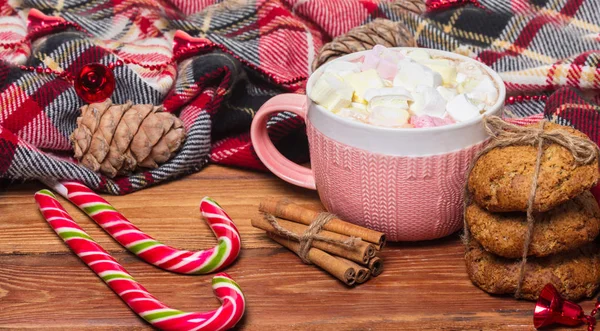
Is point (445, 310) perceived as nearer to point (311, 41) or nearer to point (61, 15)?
point (311, 41)

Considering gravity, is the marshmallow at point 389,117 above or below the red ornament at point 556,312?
above

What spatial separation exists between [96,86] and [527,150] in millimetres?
782

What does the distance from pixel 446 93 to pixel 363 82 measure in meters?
0.12

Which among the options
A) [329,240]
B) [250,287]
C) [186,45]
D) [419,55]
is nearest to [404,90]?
[419,55]

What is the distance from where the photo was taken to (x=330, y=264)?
116 centimetres

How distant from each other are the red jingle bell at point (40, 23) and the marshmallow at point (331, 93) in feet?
2.13

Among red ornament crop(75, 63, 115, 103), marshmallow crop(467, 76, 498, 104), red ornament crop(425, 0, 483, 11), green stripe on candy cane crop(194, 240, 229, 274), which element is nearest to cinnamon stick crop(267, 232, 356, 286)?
green stripe on candy cane crop(194, 240, 229, 274)

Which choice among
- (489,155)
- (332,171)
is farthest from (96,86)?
(489,155)

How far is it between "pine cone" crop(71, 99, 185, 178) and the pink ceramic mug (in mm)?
259

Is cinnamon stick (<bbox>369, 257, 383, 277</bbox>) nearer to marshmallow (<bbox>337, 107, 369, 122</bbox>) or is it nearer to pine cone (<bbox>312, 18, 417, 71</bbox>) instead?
marshmallow (<bbox>337, 107, 369, 122</bbox>)

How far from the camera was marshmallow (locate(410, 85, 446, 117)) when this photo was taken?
113cm

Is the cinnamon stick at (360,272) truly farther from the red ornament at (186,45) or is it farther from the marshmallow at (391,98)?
the red ornament at (186,45)

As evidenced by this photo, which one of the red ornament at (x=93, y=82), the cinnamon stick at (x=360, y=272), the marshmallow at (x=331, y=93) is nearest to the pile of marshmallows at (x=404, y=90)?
the marshmallow at (x=331, y=93)

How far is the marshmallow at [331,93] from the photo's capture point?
1.15 metres
